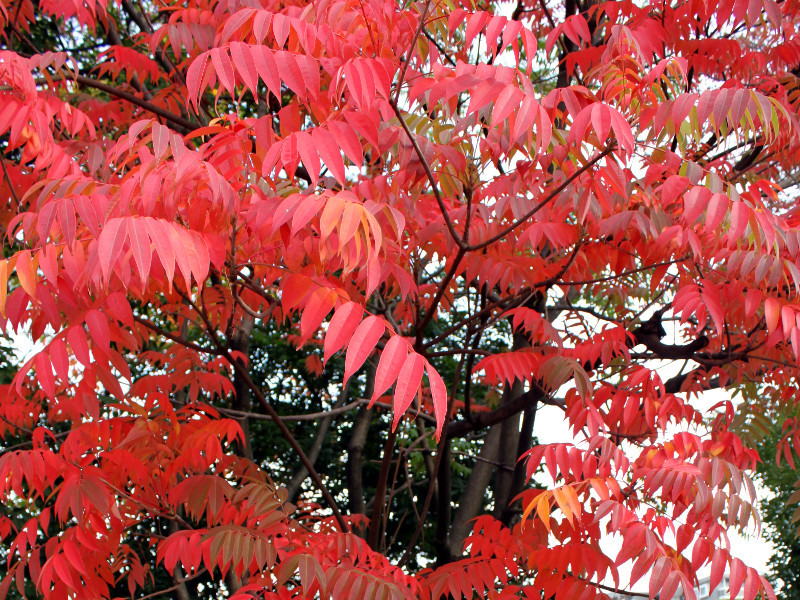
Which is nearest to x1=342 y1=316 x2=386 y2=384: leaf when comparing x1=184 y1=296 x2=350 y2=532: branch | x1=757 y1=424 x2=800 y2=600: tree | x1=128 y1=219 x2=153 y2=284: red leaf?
x1=128 y1=219 x2=153 y2=284: red leaf

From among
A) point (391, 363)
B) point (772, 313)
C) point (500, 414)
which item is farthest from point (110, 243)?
point (500, 414)

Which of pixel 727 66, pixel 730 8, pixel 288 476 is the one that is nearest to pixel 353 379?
pixel 288 476

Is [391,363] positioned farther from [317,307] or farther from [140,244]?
[140,244]

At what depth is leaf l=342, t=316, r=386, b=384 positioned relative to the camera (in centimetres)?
168

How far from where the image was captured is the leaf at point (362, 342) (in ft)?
5.51

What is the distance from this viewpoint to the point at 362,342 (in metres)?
1.74

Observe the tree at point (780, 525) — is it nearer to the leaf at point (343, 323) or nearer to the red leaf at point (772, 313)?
the red leaf at point (772, 313)

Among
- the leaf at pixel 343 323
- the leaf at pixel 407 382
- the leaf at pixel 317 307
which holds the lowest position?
the leaf at pixel 407 382

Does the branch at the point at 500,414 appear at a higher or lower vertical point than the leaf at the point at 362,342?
higher

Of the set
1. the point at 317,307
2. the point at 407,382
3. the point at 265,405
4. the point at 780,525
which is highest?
the point at 780,525

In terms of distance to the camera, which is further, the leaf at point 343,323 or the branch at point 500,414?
the branch at point 500,414

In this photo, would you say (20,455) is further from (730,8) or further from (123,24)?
(123,24)

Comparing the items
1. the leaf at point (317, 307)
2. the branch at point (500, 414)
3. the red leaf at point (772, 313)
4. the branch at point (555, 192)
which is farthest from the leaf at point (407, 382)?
the branch at point (500, 414)

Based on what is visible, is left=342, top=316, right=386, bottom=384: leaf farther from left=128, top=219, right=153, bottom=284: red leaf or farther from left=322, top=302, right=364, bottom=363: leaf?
left=128, top=219, right=153, bottom=284: red leaf
